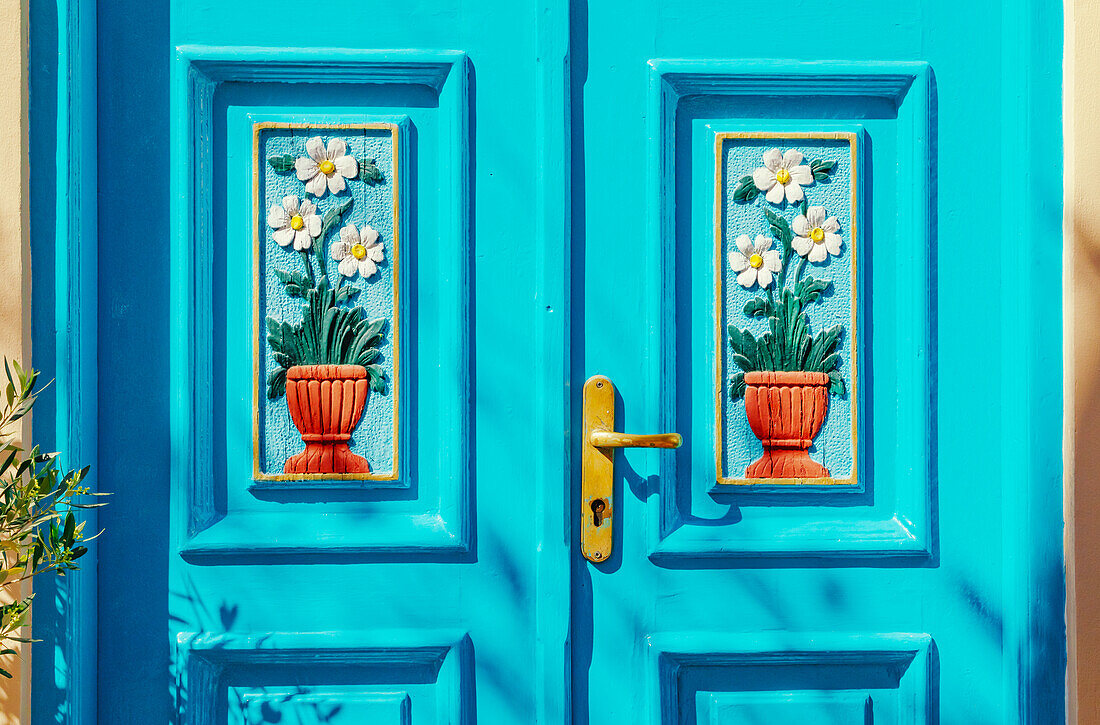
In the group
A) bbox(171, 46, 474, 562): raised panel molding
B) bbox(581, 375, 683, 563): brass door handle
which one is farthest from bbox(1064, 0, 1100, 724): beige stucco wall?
bbox(171, 46, 474, 562): raised panel molding

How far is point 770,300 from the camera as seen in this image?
62.9 inches

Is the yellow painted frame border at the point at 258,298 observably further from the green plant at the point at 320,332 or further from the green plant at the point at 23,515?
the green plant at the point at 23,515

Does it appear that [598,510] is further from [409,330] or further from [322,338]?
[322,338]

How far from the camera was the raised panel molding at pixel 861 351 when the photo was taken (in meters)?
1.58

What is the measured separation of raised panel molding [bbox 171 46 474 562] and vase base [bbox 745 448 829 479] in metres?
0.52

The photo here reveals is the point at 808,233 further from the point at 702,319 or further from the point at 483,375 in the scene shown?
the point at 483,375

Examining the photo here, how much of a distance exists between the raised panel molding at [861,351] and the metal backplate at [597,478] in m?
0.08

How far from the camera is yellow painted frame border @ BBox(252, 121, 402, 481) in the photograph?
156 cm

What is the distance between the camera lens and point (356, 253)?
157 centimetres

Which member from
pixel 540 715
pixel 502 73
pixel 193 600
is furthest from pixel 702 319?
pixel 193 600

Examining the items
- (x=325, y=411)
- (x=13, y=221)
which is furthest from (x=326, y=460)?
(x=13, y=221)

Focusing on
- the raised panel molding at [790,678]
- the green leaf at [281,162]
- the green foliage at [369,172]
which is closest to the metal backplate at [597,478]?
the raised panel molding at [790,678]

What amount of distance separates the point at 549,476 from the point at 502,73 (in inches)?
28.7

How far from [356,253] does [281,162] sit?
0.21 meters
